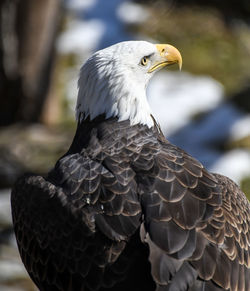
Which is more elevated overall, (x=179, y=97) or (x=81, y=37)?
(x=81, y=37)

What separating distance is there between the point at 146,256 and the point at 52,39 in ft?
20.8

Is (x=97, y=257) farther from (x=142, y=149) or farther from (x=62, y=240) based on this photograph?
(x=142, y=149)

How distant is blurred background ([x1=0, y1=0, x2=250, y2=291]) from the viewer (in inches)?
358

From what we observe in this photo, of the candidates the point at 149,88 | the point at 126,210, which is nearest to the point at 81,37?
the point at 149,88

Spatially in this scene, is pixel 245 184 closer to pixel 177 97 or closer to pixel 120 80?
pixel 177 97

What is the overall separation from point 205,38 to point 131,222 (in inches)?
298

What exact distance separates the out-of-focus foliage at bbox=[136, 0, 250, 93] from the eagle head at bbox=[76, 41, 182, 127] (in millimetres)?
5287

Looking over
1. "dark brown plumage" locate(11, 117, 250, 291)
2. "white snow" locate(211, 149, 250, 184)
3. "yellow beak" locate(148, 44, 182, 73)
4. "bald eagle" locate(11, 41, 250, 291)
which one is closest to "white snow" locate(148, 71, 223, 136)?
Answer: "white snow" locate(211, 149, 250, 184)

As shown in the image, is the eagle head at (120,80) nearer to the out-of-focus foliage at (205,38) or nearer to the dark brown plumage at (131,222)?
the dark brown plumage at (131,222)

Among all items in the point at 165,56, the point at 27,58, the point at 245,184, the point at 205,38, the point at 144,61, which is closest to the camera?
the point at 144,61

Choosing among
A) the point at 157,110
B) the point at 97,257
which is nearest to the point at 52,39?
the point at 157,110

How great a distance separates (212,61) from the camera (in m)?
11.0

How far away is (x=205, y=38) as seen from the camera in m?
11.5

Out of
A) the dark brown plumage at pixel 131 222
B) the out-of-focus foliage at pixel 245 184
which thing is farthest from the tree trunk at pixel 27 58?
the dark brown plumage at pixel 131 222
